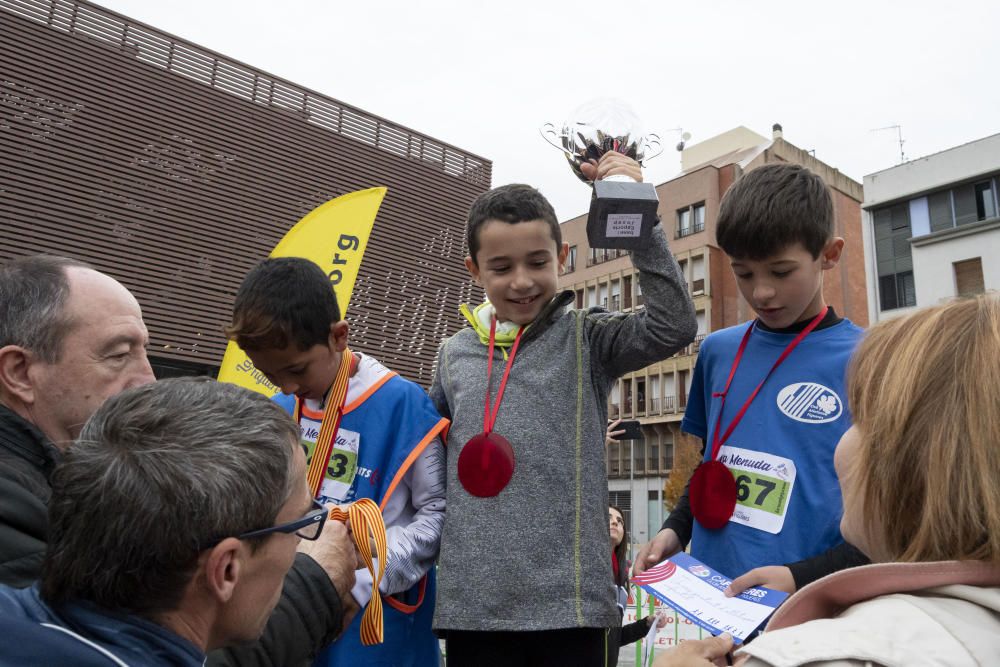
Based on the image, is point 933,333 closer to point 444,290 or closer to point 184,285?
point 184,285

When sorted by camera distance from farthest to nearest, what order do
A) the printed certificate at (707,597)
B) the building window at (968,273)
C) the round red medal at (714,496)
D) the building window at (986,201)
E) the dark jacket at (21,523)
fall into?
the building window at (968,273) < the building window at (986,201) < the round red medal at (714,496) < the printed certificate at (707,597) < the dark jacket at (21,523)

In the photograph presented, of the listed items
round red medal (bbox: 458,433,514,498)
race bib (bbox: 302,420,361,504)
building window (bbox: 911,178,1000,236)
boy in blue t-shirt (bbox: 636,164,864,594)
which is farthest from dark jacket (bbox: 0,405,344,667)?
building window (bbox: 911,178,1000,236)

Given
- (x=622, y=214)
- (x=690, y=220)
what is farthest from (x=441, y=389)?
(x=690, y=220)

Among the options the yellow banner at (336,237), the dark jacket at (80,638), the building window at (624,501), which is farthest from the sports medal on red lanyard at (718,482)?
the building window at (624,501)

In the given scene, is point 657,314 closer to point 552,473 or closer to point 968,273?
point 552,473

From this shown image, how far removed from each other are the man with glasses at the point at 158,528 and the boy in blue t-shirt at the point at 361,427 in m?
1.05

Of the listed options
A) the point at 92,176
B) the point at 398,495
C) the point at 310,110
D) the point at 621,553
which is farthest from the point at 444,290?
the point at 398,495

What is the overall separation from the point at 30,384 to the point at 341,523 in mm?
947

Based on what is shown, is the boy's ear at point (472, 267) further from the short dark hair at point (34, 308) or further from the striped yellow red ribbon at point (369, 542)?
the short dark hair at point (34, 308)

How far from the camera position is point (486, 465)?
2.36 metres

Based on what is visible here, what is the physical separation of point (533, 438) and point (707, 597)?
2.25ft

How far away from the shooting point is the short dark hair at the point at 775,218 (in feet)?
7.80

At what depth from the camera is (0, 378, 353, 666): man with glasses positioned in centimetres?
130

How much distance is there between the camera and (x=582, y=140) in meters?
2.56
